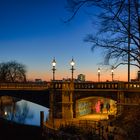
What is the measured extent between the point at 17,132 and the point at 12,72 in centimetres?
8290

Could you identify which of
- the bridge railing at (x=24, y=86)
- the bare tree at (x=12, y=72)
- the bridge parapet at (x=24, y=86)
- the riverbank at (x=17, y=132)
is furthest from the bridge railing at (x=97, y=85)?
the bare tree at (x=12, y=72)

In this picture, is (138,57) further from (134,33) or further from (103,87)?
(103,87)

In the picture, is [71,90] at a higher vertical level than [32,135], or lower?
higher

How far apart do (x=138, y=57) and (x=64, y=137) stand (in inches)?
455

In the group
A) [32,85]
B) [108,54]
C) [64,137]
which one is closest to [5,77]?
[32,85]

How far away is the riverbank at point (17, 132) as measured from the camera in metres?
43.6

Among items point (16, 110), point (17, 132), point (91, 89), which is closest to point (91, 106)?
point (91, 89)

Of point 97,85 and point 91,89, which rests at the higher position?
point 97,85

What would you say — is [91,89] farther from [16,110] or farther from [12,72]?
[12,72]

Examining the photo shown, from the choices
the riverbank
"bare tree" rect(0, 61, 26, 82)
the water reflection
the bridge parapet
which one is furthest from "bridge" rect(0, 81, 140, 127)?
"bare tree" rect(0, 61, 26, 82)

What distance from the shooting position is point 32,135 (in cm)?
4478

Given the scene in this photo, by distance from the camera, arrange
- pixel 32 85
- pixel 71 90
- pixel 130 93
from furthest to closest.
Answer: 1. pixel 32 85
2. pixel 71 90
3. pixel 130 93

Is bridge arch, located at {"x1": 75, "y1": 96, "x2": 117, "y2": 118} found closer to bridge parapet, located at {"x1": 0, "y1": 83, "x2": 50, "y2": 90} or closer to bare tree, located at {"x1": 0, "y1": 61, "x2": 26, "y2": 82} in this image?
bridge parapet, located at {"x1": 0, "y1": 83, "x2": 50, "y2": 90}

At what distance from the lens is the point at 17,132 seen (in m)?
48.2
